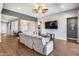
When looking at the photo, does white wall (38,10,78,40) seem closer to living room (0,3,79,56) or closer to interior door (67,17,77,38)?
living room (0,3,79,56)

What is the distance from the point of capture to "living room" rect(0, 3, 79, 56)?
2.71 metres

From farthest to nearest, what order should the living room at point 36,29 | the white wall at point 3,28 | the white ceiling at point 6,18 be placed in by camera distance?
the white ceiling at point 6,18
the white wall at point 3,28
the living room at point 36,29

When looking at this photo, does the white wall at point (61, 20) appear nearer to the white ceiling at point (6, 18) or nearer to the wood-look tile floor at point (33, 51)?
the wood-look tile floor at point (33, 51)

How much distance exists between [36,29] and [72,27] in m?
2.32

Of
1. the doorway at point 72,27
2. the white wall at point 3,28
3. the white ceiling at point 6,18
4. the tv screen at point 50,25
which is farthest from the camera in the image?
the doorway at point 72,27

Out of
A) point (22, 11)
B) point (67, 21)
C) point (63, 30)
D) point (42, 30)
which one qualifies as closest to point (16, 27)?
point (22, 11)

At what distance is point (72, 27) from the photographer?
4379 mm

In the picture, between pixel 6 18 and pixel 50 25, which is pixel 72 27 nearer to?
pixel 50 25

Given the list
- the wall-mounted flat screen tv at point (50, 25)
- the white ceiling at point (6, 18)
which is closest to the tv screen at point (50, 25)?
the wall-mounted flat screen tv at point (50, 25)

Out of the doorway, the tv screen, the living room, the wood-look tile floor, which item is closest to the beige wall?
the living room

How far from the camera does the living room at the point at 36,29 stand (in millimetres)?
2713

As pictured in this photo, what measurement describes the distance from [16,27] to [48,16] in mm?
1547

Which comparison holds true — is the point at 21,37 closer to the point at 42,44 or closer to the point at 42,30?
the point at 42,30

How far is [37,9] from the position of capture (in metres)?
3.34
